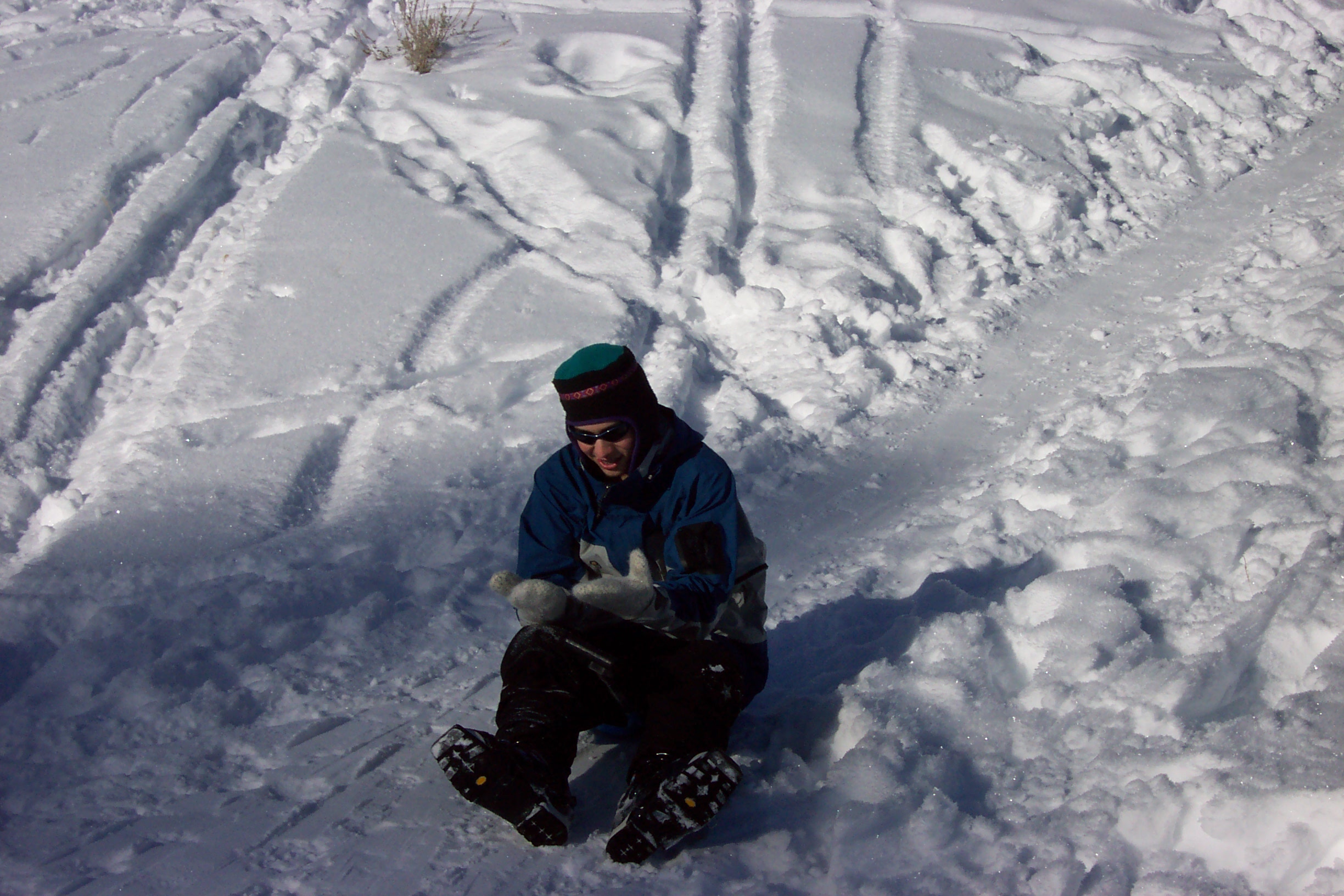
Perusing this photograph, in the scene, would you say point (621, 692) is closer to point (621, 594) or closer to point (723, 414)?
point (621, 594)

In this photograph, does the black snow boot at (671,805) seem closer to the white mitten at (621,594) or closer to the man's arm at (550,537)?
the white mitten at (621,594)

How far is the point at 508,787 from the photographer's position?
191 centimetres

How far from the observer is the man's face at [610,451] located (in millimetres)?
2152

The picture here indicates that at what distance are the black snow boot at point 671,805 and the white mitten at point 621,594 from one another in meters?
0.33

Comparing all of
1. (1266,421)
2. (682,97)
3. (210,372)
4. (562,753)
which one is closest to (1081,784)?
(562,753)

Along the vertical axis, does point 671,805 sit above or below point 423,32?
below

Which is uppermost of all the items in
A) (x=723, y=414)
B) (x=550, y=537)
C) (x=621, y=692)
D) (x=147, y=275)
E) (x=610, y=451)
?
(x=610, y=451)

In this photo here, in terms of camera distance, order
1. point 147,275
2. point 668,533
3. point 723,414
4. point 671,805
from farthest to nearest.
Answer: point 147,275, point 723,414, point 668,533, point 671,805

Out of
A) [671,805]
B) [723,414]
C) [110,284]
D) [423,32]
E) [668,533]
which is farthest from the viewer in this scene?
[423,32]

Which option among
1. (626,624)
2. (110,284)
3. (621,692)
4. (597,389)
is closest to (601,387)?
(597,389)

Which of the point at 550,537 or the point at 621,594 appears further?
the point at 550,537

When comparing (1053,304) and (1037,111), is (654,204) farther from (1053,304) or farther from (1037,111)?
(1037,111)

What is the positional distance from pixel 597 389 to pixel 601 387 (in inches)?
0.4

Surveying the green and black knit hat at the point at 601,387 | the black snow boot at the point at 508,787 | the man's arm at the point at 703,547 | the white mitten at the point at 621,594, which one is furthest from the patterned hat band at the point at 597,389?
the black snow boot at the point at 508,787
